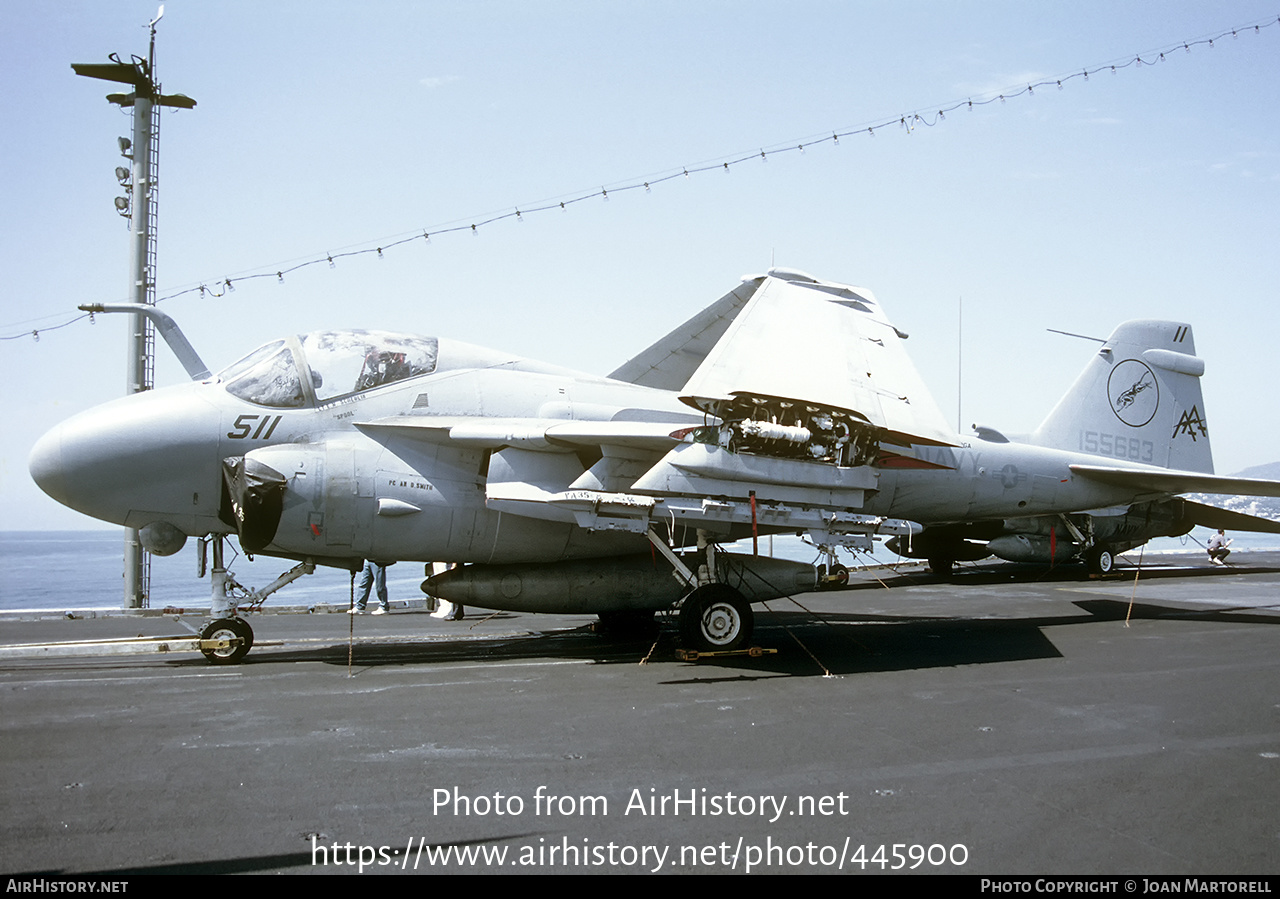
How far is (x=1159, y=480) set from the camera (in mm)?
13117

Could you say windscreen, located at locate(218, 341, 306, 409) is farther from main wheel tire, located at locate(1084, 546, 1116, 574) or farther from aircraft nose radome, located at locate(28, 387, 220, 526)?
main wheel tire, located at locate(1084, 546, 1116, 574)

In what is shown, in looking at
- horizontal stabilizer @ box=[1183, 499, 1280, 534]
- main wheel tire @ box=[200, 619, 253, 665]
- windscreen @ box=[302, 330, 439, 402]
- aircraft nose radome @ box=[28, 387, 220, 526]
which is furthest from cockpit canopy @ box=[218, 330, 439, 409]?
horizontal stabilizer @ box=[1183, 499, 1280, 534]

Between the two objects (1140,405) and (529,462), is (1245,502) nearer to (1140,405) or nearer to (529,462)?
(1140,405)

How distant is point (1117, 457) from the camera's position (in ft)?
48.1

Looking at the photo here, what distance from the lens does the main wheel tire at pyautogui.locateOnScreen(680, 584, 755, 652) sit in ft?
32.1

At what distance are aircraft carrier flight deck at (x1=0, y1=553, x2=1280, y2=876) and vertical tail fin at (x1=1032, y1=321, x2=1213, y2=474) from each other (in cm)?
423

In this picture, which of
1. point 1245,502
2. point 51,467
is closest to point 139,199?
point 51,467

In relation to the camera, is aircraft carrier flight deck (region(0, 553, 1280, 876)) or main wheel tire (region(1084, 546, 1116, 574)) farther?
main wheel tire (region(1084, 546, 1116, 574))

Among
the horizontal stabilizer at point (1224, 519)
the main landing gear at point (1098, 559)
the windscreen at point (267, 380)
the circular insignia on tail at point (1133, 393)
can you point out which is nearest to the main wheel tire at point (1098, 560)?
the main landing gear at point (1098, 559)

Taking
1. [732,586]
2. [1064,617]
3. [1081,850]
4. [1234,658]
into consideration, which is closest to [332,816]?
[1081,850]

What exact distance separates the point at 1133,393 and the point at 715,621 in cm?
986

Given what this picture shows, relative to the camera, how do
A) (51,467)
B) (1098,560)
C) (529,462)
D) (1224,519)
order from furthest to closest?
(1098,560)
(1224,519)
(529,462)
(51,467)

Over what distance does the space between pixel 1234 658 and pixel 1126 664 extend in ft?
4.53

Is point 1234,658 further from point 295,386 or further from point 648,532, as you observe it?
point 295,386
